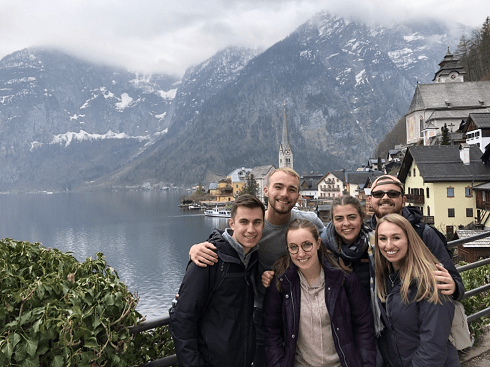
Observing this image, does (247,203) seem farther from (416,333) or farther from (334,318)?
(416,333)

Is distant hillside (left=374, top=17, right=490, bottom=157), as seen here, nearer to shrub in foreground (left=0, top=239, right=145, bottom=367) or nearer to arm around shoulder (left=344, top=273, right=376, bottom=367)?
arm around shoulder (left=344, top=273, right=376, bottom=367)

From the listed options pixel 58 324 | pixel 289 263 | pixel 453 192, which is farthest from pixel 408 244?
pixel 453 192

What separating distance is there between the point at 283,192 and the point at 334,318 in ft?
3.49

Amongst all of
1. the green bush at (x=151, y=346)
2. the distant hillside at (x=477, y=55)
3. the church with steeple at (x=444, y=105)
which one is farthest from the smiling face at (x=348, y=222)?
the distant hillside at (x=477, y=55)

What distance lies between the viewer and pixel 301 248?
2664 millimetres

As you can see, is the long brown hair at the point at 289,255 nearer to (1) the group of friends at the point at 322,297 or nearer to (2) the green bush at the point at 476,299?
(1) the group of friends at the point at 322,297

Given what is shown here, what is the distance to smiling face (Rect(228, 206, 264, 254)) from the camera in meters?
2.65

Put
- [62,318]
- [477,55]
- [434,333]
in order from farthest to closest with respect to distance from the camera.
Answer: [477,55] → [434,333] → [62,318]

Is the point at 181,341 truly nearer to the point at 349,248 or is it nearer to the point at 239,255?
the point at 239,255

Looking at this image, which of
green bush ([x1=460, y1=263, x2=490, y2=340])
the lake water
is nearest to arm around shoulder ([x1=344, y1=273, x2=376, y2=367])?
green bush ([x1=460, y1=263, x2=490, y2=340])

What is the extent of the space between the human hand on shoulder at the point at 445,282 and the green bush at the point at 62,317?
189 centimetres

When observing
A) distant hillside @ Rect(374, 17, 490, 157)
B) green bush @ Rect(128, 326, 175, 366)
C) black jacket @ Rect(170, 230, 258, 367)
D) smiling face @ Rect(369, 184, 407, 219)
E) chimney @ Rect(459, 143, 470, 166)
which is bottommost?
green bush @ Rect(128, 326, 175, 366)

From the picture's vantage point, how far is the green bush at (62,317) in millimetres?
1907

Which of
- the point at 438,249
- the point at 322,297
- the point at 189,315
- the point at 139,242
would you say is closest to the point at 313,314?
the point at 322,297
